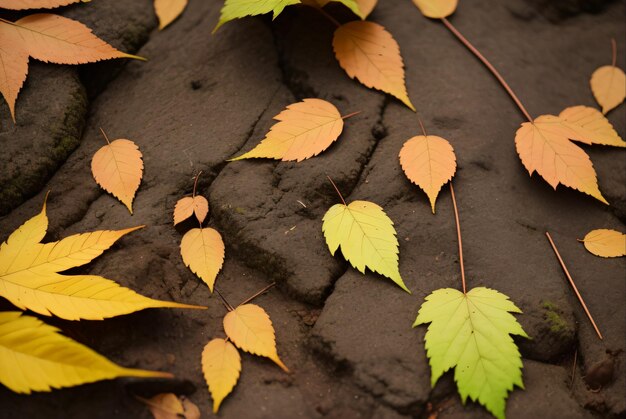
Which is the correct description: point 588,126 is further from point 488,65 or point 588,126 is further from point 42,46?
point 42,46

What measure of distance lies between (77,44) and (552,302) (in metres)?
1.59

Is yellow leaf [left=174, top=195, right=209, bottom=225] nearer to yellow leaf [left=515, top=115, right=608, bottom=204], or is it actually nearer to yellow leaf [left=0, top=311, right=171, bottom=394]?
Answer: yellow leaf [left=0, top=311, right=171, bottom=394]

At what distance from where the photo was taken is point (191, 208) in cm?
161

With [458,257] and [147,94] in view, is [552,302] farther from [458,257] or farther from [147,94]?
[147,94]

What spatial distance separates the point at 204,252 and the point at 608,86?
1.49m

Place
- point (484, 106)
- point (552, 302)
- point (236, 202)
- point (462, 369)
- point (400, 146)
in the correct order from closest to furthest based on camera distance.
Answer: point (462, 369) → point (552, 302) → point (236, 202) → point (400, 146) → point (484, 106)

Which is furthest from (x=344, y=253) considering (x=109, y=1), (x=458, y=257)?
(x=109, y=1)

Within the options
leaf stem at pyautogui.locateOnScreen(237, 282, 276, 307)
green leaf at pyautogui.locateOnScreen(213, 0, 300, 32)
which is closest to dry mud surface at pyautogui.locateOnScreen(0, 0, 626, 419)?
leaf stem at pyautogui.locateOnScreen(237, 282, 276, 307)

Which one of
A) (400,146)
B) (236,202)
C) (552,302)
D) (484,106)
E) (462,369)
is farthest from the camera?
(484,106)

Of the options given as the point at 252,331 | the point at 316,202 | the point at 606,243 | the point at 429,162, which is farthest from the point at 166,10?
the point at 606,243

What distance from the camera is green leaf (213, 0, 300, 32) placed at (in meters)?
1.67

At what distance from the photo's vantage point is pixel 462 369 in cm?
133

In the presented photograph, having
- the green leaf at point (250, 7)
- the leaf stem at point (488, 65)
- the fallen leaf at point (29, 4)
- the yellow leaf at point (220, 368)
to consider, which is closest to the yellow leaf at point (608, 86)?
the leaf stem at point (488, 65)

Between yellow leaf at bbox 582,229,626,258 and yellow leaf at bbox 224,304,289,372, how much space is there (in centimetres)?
94
